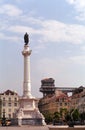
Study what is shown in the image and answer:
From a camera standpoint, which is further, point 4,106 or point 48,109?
point 48,109

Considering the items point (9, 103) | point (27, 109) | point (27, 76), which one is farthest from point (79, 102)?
point (27, 109)

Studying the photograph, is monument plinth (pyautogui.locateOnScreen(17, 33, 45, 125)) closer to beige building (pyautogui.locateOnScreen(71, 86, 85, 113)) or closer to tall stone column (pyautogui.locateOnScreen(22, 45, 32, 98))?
tall stone column (pyautogui.locateOnScreen(22, 45, 32, 98))

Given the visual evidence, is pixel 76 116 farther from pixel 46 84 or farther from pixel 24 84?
pixel 46 84

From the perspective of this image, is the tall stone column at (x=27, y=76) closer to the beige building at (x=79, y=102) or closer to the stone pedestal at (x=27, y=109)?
the stone pedestal at (x=27, y=109)

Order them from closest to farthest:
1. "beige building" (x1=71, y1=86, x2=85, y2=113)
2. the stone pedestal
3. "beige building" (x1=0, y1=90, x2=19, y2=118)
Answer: the stone pedestal
"beige building" (x1=71, y1=86, x2=85, y2=113)
"beige building" (x1=0, y1=90, x2=19, y2=118)

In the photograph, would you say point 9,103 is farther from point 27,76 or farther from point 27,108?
point 27,108

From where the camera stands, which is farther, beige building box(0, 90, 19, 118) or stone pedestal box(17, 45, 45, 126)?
beige building box(0, 90, 19, 118)

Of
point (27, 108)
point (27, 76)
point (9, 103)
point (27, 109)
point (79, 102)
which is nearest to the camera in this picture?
point (27, 109)

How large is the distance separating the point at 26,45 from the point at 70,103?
64.9 m

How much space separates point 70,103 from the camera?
14338 cm

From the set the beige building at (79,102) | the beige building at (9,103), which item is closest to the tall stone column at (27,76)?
the beige building at (79,102)

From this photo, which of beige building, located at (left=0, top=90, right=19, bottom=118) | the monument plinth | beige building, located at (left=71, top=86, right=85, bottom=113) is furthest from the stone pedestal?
beige building, located at (left=0, top=90, right=19, bottom=118)

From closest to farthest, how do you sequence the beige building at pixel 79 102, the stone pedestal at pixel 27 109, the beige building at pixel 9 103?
1. the stone pedestal at pixel 27 109
2. the beige building at pixel 79 102
3. the beige building at pixel 9 103

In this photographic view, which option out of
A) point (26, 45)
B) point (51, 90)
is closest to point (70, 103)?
point (51, 90)
